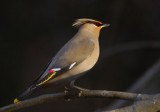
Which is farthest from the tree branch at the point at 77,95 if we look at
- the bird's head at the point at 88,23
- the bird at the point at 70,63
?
the bird's head at the point at 88,23

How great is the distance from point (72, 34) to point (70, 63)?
3035mm

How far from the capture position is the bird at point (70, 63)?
258 centimetres

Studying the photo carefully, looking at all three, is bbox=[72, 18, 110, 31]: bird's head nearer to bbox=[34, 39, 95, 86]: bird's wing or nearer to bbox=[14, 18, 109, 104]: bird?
bbox=[14, 18, 109, 104]: bird

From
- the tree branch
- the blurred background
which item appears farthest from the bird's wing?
the blurred background

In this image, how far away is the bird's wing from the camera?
103 inches

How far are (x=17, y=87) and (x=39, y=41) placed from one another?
96 cm

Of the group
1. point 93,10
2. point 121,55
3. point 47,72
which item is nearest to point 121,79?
point 121,55

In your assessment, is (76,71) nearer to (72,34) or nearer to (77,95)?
(77,95)

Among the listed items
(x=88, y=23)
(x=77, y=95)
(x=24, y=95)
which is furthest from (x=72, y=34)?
(x=24, y=95)

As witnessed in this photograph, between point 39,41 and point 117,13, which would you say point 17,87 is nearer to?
point 39,41

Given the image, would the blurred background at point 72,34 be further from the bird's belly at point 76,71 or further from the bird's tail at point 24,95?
the bird's tail at point 24,95

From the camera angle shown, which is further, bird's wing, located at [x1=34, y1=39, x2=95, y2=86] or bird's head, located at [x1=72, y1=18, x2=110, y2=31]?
bird's head, located at [x1=72, y1=18, x2=110, y2=31]

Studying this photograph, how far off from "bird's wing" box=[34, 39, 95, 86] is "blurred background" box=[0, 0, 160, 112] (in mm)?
2101

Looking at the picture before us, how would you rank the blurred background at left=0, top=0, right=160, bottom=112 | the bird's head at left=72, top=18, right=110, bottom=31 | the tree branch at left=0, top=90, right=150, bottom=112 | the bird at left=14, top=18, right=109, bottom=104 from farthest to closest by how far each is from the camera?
1. the blurred background at left=0, top=0, right=160, bottom=112
2. the bird's head at left=72, top=18, right=110, bottom=31
3. the bird at left=14, top=18, right=109, bottom=104
4. the tree branch at left=0, top=90, right=150, bottom=112
